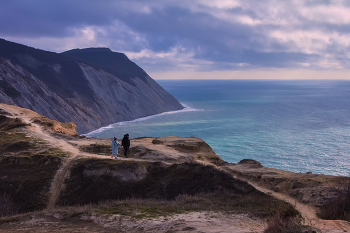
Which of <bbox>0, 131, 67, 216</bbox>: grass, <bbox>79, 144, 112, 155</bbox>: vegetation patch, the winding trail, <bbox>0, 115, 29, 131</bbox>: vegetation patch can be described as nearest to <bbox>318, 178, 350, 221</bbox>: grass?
the winding trail


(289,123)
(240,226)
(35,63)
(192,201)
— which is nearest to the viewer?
(240,226)

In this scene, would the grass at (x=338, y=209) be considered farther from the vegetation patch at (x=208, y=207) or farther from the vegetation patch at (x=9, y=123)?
the vegetation patch at (x=9, y=123)

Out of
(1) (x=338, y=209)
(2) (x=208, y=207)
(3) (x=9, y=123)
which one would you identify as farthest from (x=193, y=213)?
(3) (x=9, y=123)

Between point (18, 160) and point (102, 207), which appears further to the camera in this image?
point (18, 160)

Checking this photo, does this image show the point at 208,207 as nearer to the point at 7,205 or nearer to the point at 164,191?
the point at 164,191

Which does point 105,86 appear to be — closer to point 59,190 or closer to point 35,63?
point 35,63

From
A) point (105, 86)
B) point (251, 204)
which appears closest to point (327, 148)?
point (251, 204)
